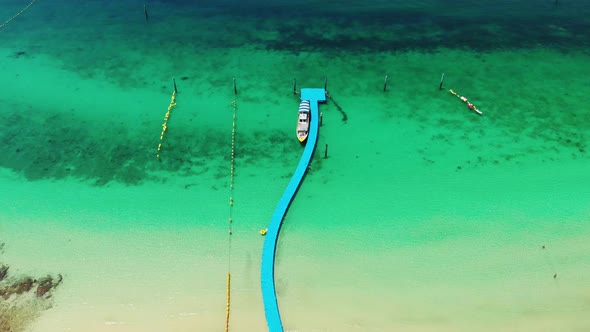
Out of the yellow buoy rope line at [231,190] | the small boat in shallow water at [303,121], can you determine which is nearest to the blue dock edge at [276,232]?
the small boat in shallow water at [303,121]

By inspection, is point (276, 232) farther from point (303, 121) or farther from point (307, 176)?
point (303, 121)

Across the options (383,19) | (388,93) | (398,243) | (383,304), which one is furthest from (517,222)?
(383,19)

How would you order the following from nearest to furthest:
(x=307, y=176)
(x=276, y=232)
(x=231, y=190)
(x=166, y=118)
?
(x=276, y=232) < (x=231, y=190) < (x=307, y=176) < (x=166, y=118)

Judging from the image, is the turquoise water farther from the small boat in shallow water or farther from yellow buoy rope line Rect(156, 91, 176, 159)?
the small boat in shallow water

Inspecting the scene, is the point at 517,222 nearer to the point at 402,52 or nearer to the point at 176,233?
the point at 176,233

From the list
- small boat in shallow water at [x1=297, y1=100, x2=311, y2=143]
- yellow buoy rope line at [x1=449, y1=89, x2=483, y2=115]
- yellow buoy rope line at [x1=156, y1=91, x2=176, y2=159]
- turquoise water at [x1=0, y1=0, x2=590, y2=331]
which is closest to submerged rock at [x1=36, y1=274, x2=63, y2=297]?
turquoise water at [x1=0, y1=0, x2=590, y2=331]

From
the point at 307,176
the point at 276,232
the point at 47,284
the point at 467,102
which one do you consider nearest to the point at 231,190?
the point at 307,176
